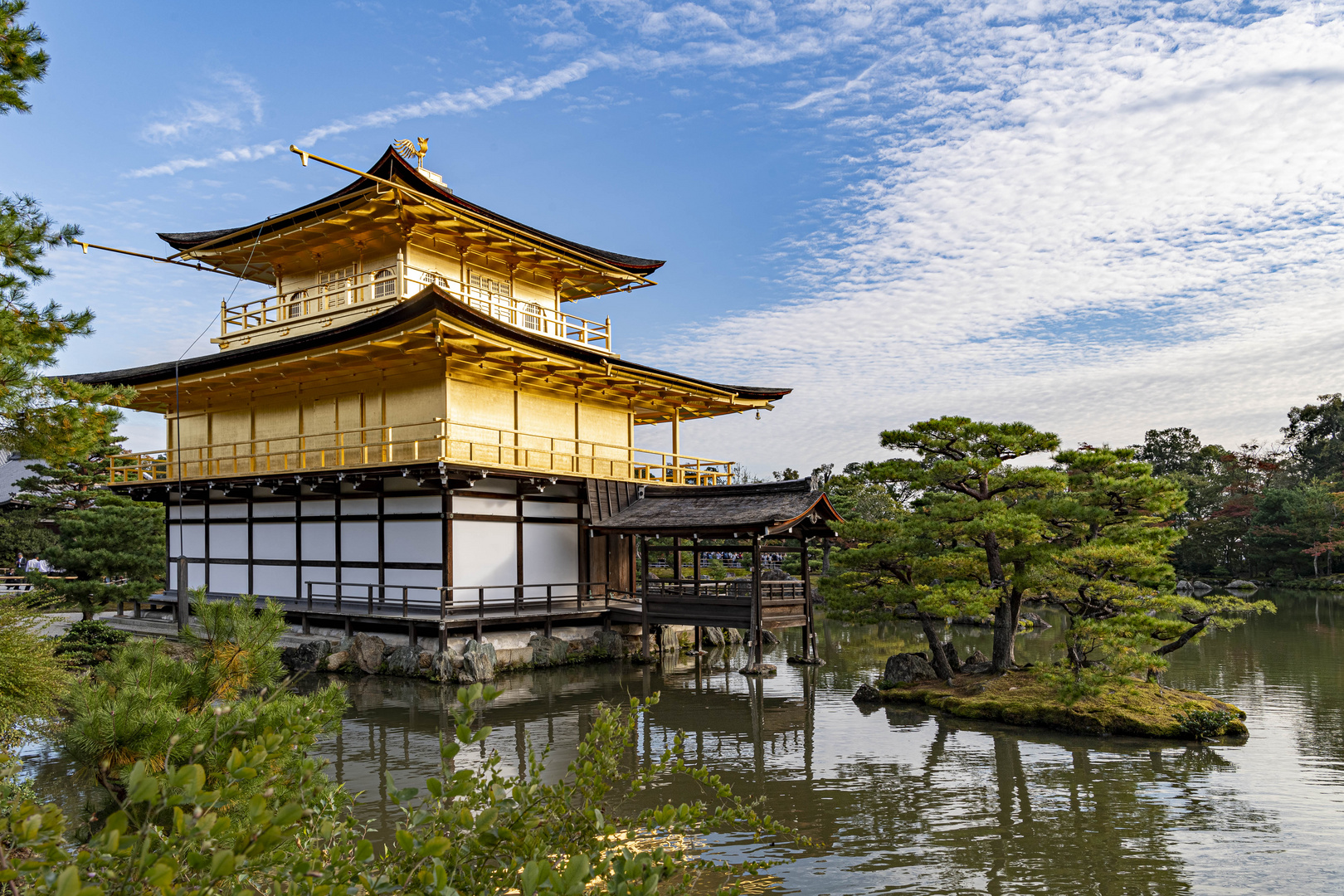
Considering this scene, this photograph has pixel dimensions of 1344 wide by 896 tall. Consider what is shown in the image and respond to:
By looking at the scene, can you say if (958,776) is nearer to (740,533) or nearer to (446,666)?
(740,533)

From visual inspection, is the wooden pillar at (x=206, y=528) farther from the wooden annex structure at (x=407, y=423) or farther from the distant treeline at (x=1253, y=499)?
the distant treeline at (x=1253, y=499)

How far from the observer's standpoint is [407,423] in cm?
2097

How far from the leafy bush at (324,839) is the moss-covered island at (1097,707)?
12.0 meters

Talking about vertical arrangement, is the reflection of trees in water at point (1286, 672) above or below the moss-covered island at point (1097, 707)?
below

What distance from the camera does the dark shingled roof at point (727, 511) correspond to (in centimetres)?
1914

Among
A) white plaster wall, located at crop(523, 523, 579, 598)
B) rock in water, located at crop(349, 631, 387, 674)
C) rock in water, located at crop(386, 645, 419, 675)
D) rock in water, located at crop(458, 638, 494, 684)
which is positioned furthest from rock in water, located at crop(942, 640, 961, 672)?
rock in water, located at crop(349, 631, 387, 674)

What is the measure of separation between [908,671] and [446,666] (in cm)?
949

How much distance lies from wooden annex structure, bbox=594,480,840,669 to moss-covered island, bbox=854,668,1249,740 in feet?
13.9

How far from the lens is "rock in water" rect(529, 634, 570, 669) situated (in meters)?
20.3

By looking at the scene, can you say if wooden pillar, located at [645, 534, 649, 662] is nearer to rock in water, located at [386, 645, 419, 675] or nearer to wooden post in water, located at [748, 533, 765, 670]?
wooden post in water, located at [748, 533, 765, 670]

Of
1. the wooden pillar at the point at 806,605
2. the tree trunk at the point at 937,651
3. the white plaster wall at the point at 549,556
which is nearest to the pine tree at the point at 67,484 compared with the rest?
the white plaster wall at the point at 549,556

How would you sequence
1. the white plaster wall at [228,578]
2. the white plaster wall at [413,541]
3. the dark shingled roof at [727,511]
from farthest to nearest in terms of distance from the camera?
the white plaster wall at [228,578] < the white plaster wall at [413,541] < the dark shingled roof at [727,511]

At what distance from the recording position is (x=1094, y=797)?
1052 cm

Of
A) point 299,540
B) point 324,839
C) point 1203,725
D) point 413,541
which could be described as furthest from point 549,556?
point 324,839
